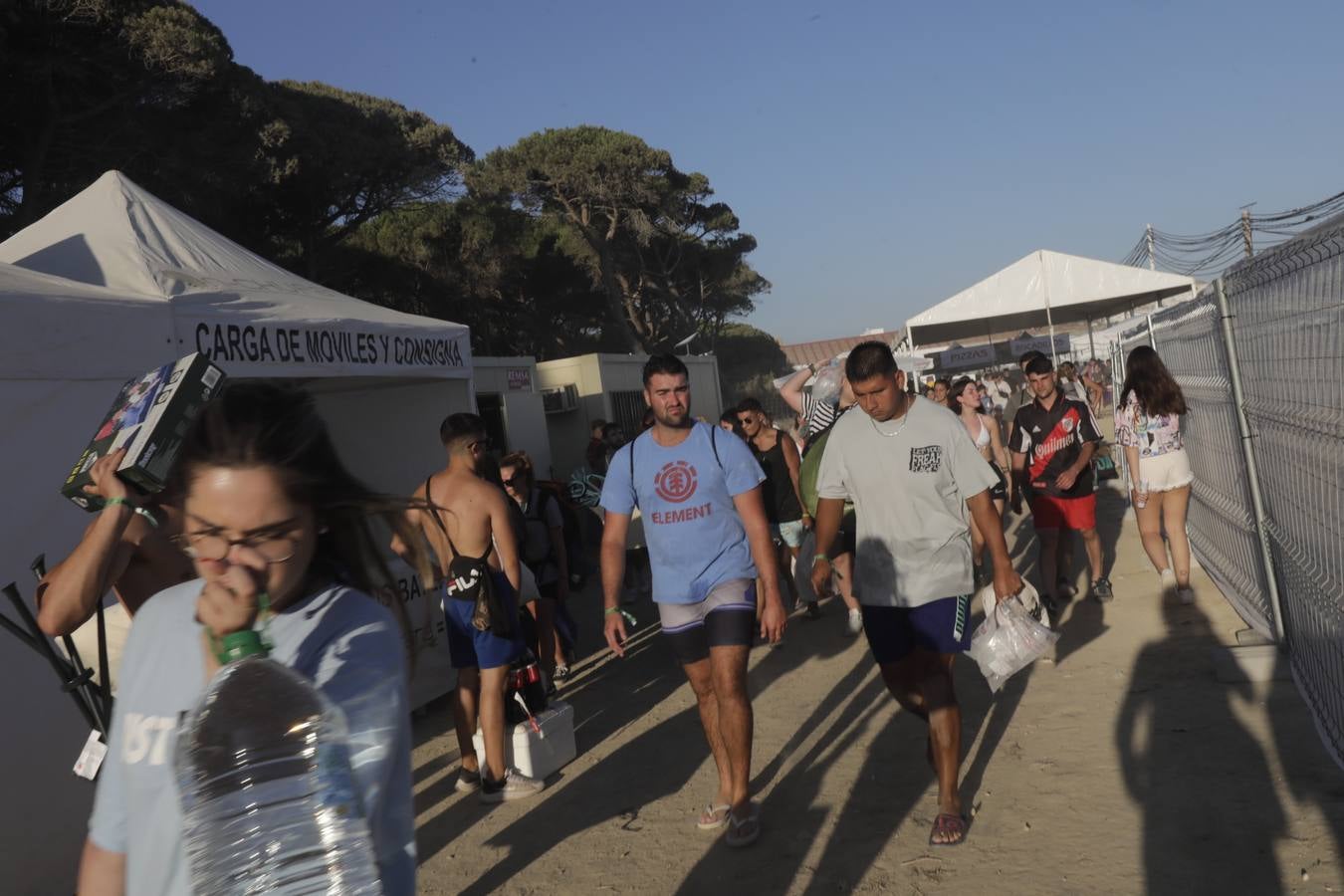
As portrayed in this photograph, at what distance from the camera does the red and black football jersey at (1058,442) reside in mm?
7617

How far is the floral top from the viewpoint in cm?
717

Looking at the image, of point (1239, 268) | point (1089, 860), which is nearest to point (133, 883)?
point (1089, 860)

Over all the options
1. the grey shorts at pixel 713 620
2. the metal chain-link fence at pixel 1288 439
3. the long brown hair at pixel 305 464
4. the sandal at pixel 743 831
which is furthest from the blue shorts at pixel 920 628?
the long brown hair at pixel 305 464

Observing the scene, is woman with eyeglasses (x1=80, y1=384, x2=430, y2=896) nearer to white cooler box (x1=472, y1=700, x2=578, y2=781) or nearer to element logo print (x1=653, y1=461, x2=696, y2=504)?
element logo print (x1=653, y1=461, x2=696, y2=504)

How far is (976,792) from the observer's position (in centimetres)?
466

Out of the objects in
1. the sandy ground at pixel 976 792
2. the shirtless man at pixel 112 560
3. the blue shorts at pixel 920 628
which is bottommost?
the sandy ground at pixel 976 792

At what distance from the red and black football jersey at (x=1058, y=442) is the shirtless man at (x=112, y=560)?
601 centimetres

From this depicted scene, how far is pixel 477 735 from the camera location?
5781mm

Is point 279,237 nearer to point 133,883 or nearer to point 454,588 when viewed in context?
point 454,588

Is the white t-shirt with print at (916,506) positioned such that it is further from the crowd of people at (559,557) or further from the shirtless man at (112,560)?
the shirtless man at (112,560)

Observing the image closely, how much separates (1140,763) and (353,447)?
308 inches

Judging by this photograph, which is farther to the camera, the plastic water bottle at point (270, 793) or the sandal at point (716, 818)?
the sandal at point (716, 818)

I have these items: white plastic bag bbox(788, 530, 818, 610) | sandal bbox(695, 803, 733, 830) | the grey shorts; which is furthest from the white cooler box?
white plastic bag bbox(788, 530, 818, 610)

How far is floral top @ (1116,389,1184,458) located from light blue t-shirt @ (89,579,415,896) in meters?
6.70
